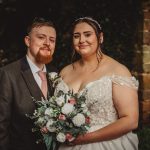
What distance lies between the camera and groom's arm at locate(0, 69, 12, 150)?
13.9 ft

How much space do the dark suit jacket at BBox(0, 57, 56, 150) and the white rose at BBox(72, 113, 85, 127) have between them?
63 centimetres

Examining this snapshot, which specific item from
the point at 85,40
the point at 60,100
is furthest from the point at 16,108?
the point at 85,40

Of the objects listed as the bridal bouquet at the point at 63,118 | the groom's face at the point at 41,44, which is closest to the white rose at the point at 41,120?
the bridal bouquet at the point at 63,118

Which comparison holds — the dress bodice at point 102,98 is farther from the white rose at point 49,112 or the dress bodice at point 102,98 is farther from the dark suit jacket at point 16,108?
the dark suit jacket at point 16,108

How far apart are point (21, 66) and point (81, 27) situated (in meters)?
0.75

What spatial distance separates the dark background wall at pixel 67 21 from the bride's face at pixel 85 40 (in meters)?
2.34

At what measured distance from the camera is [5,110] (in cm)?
424

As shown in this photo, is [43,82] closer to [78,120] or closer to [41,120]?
[41,120]

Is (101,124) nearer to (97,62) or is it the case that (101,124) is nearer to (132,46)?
(97,62)

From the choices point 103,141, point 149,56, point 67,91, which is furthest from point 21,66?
point 149,56

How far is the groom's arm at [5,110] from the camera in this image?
4.25 meters

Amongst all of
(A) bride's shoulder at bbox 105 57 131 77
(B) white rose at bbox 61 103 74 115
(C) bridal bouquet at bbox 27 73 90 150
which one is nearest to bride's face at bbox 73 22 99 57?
(A) bride's shoulder at bbox 105 57 131 77

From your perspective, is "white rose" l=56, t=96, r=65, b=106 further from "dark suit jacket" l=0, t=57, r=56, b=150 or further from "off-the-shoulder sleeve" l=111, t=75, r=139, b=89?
"off-the-shoulder sleeve" l=111, t=75, r=139, b=89

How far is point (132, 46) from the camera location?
22.0 feet
